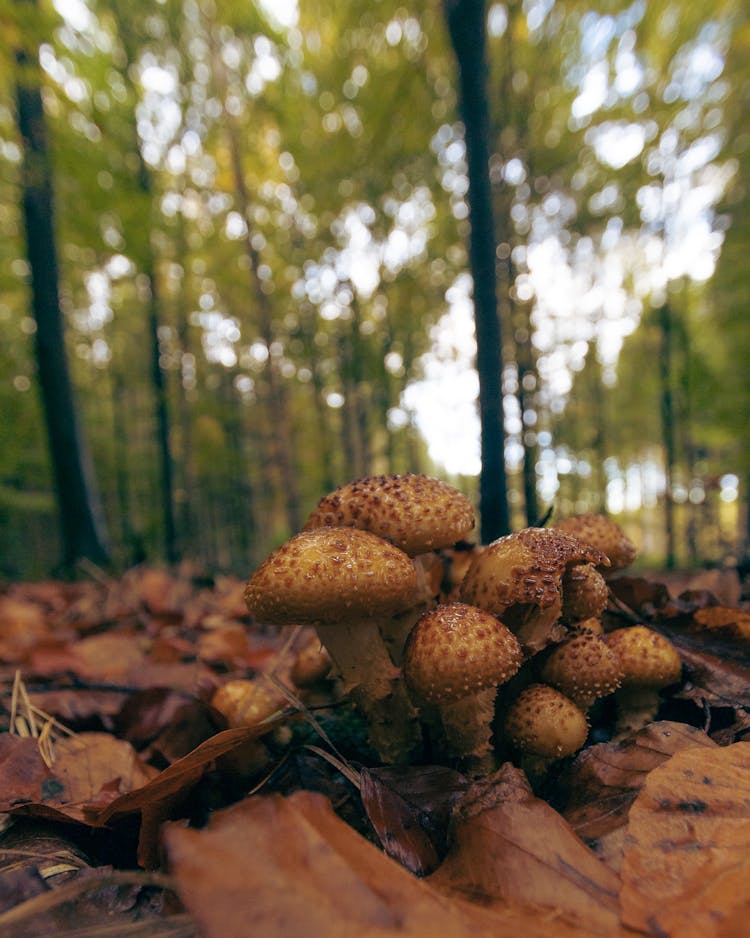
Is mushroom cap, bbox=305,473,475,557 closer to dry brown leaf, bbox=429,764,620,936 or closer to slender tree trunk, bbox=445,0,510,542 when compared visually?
dry brown leaf, bbox=429,764,620,936

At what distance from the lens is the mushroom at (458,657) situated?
1039 mm

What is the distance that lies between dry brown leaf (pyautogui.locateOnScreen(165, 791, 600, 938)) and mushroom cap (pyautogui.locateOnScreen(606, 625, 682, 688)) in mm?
675

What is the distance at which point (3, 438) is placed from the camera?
8617mm

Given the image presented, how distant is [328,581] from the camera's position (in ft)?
3.38

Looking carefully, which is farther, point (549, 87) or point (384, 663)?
point (549, 87)

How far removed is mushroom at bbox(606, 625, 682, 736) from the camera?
4.11 ft

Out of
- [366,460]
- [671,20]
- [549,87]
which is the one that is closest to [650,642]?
[549,87]

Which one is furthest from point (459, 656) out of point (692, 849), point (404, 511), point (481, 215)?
point (481, 215)

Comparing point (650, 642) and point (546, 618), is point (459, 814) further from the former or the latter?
point (650, 642)

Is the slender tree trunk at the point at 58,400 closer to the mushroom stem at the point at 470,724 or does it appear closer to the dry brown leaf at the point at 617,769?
the mushroom stem at the point at 470,724

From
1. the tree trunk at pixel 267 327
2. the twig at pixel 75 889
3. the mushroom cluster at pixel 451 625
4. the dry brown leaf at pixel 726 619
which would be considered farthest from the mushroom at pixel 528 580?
the tree trunk at pixel 267 327

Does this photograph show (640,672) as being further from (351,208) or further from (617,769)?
(351,208)

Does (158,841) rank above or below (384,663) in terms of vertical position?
below

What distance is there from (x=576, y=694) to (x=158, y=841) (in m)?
0.89
